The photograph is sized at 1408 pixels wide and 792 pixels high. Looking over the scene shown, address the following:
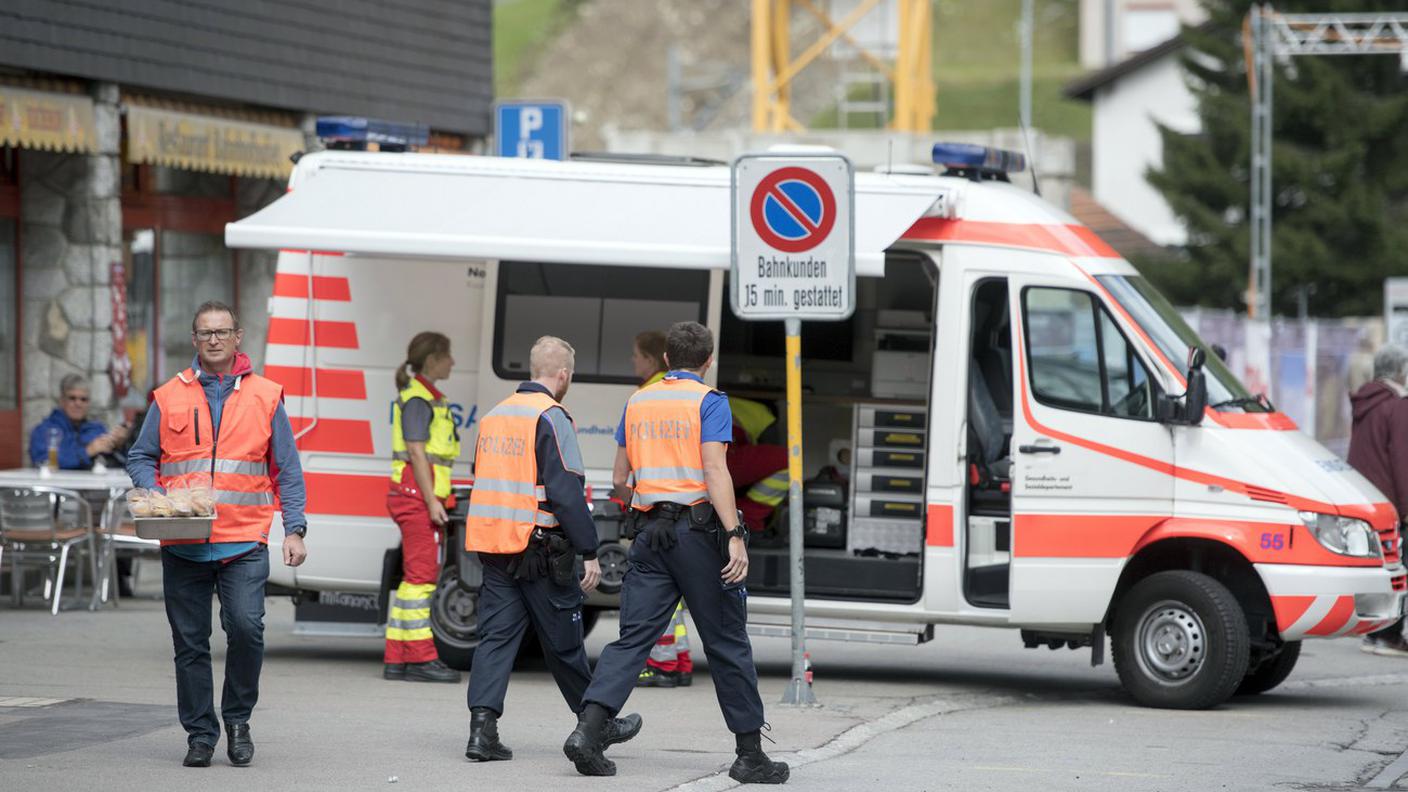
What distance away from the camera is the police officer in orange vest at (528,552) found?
8.66 m

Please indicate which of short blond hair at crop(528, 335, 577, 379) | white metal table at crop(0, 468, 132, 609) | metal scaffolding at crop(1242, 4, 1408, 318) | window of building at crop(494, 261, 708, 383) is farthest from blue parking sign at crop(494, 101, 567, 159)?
metal scaffolding at crop(1242, 4, 1408, 318)

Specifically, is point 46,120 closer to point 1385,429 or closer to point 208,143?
point 208,143

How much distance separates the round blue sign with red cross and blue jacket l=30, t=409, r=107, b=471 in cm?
741

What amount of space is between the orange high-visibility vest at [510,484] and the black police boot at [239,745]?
1119mm

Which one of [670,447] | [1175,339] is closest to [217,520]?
[670,447]

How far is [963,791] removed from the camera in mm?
8273

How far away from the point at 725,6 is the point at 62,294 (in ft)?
238

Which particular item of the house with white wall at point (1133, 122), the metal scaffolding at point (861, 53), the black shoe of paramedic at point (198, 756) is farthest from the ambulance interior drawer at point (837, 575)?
the house with white wall at point (1133, 122)

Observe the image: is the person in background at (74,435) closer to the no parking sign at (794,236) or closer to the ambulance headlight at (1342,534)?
the no parking sign at (794,236)

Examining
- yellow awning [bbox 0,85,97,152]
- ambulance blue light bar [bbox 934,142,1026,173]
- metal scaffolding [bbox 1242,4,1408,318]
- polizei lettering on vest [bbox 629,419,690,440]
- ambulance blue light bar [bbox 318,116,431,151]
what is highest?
metal scaffolding [bbox 1242,4,1408,318]

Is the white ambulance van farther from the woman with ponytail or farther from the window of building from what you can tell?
the woman with ponytail

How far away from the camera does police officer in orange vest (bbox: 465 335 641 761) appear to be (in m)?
8.66

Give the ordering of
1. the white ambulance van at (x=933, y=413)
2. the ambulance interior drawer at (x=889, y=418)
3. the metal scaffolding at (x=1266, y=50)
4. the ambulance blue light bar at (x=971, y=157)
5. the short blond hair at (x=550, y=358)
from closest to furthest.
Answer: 1. the short blond hair at (x=550, y=358)
2. the white ambulance van at (x=933, y=413)
3. the ambulance blue light bar at (x=971, y=157)
4. the ambulance interior drawer at (x=889, y=418)
5. the metal scaffolding at (x=1266, y=50)

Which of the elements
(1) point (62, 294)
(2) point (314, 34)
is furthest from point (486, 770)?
(2) point (314, 34)
